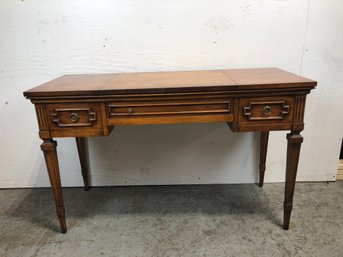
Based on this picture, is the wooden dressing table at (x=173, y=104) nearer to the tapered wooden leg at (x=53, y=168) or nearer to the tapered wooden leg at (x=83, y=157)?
the tapered wooden leg at (x=53, y=168)

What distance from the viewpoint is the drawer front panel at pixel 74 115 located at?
122 centimetres

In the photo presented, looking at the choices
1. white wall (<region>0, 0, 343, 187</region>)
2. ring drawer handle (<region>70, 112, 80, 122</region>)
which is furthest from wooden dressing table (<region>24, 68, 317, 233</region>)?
white wall (<region>0, 0, 343, 187</region>)

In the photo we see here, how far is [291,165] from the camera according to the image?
1328 mm

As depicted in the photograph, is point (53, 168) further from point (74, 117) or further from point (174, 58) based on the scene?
point (174, 58)

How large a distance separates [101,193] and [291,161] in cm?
125

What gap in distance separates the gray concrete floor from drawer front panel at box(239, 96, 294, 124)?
64 cm

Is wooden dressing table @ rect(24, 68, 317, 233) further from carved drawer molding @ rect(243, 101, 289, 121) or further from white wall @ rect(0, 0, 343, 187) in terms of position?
white wall @ rect(0, 0, 343, 187)

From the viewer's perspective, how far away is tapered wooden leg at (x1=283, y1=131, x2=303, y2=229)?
1268mm

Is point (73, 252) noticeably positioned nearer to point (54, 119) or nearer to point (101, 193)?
point (101, 193)

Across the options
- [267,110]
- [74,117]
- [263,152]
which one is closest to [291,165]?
[267,110]

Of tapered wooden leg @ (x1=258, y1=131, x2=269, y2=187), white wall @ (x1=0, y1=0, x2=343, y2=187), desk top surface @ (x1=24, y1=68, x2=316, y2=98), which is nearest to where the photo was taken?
desk top surface @ (x1=24, y1=68, x2=316, y2=98)

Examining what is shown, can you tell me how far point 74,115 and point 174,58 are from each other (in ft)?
2.41

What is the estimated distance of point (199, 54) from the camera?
1650 millimetres

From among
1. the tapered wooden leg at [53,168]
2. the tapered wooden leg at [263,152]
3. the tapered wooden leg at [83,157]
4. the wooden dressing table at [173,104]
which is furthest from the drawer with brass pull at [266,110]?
the tapered wooden leg at [83,157]
